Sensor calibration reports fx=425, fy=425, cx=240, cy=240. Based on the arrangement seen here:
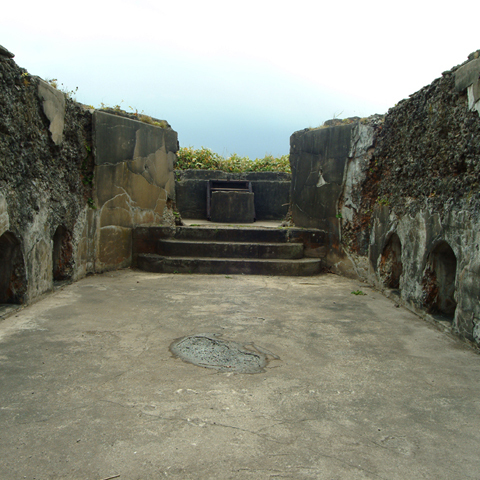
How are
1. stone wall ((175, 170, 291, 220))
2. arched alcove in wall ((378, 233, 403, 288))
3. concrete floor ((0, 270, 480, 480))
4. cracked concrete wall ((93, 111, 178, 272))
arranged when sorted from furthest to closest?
stone wall ((175, 170, 291, 220))
cracked concrete wall ((93, 111, 178, 272))
arched alcove in wall ((378, 233, 403, 288))
concrete floor ((0, 270, 480, 480))

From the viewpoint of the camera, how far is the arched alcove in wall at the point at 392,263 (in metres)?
4.64

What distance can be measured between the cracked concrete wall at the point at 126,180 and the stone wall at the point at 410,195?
205 centimetres

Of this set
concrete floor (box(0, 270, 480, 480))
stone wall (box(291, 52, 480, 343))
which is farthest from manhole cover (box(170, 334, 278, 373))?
stone wall (box(291, 52, 480, 343))

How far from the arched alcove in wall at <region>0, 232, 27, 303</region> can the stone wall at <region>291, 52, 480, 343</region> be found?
3.54m

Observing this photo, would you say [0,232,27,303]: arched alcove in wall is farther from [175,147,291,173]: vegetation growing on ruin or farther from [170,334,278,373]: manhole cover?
[175,147,291,173]: vegetation growing on ruin

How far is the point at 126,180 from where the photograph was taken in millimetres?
5734

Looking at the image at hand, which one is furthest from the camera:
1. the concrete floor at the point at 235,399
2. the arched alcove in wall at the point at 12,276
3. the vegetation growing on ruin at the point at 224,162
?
the vegetation growing on ruin at the point at 224,162

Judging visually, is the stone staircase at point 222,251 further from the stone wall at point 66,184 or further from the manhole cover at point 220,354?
the manhole cover at point 220,354

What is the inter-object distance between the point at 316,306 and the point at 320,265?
6.64 feet

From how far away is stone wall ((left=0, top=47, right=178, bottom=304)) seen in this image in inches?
137

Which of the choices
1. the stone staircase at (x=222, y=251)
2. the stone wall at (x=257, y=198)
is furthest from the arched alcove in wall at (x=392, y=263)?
the stone wall at (x=257, y=198)

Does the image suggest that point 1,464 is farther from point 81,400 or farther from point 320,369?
point 320,369

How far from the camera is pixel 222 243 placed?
6.04 metres

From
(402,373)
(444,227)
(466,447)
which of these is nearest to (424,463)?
(466,447)
